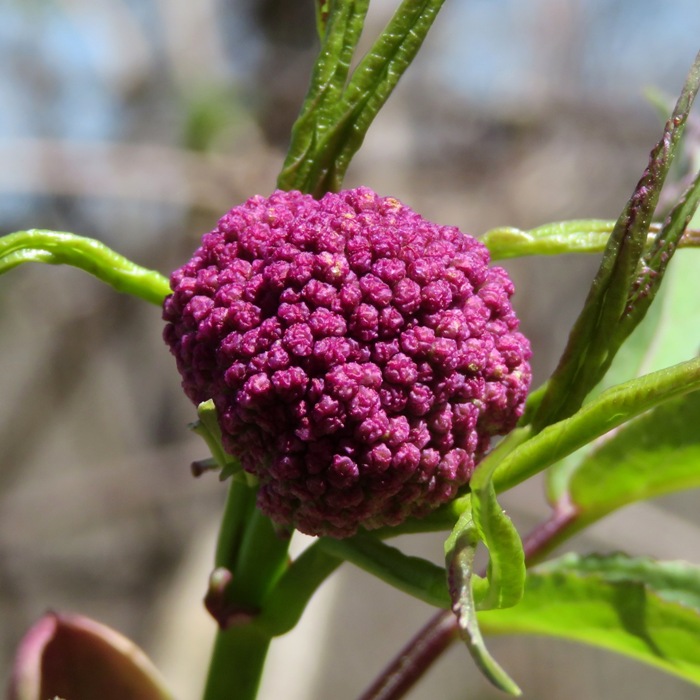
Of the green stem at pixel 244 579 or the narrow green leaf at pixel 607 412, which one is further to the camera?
the green stem at pixel 244 579

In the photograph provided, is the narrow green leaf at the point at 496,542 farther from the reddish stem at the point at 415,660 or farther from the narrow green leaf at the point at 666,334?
the narrow green leaf at the point at 666,334

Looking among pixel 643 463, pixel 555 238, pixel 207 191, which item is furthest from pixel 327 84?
pixel 207 191

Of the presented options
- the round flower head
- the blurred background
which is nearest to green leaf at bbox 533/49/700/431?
the round flower head

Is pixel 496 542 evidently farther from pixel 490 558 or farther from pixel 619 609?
pixel 619 609

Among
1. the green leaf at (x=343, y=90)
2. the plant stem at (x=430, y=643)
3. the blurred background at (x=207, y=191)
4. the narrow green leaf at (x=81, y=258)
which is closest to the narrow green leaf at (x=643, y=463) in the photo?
the plant stem at (x=430, y=643)

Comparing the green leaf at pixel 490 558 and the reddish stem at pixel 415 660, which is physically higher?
the green leaf at pixel 490 558

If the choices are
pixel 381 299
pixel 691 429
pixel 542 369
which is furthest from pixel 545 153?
pixel 381 299

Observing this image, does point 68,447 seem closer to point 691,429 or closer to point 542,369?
point 542,369
